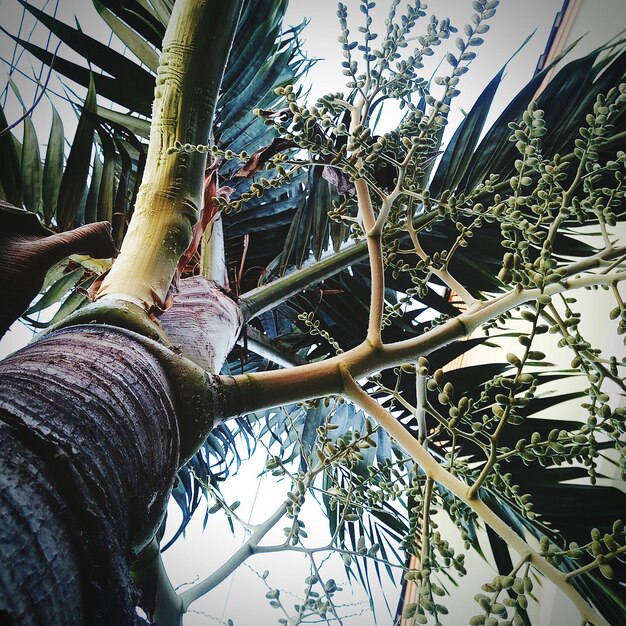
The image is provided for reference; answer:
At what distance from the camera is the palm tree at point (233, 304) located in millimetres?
328

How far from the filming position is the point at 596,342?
1982 mm

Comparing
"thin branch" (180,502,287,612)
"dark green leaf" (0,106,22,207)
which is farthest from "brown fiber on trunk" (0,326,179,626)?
"dark green leaf" (0,106,22,207)

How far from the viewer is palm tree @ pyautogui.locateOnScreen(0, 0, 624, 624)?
328 millimetres

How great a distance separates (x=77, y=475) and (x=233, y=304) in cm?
61

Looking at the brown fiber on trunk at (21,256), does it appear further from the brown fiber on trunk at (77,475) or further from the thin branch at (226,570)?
the thin branch at (226,570)

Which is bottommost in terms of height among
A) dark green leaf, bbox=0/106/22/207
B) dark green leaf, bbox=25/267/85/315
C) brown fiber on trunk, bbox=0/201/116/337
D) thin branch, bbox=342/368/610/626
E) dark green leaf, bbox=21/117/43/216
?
thin branch, bbox=342/368/610/626

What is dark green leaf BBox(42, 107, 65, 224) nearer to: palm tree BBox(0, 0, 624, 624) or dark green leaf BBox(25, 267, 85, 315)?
palm tree BBox(0, 0, 624, 624)

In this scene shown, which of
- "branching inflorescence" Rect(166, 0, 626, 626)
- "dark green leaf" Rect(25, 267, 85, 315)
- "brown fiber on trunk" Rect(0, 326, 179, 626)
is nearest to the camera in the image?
"brown fiber on trunk" Rect(0, 326, 179, 626)

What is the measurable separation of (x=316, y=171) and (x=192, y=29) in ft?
2.27

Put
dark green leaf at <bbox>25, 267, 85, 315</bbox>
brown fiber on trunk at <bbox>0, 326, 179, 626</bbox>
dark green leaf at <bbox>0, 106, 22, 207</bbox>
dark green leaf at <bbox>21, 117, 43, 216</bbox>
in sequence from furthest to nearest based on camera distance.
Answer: dark green leaf at <bbox>25, 267, 85, 315</bbox> < dark green leaf at <bbox>21, 117, 43, 216</bbox> < dark green leaf at <bbox>0, 106, 22, 207</bbox> < brown fiber on trunk at <bbox>0, 326, 179, 626</bbox>

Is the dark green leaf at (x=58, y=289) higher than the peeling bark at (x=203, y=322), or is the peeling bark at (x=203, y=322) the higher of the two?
the dark green leaf at (x=58, y=289)

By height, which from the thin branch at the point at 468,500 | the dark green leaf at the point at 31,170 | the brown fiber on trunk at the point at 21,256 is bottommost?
the thin branch at the point at 468,500

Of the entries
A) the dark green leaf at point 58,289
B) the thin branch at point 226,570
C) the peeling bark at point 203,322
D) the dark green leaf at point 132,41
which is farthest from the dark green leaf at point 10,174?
the thin branch at point 226,570

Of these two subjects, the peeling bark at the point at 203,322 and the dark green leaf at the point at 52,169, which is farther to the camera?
the dark green leaf at the point at 52,169
